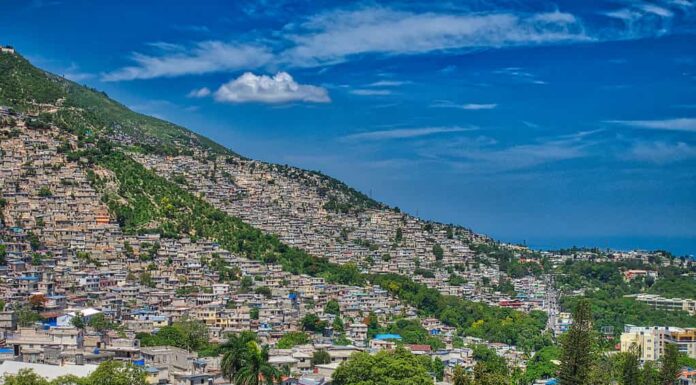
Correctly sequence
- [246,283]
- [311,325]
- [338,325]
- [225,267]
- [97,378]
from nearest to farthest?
[97,378] → [311,325] → [338,325] → [246,283] → [225,267]

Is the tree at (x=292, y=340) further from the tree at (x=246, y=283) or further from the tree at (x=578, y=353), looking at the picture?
the tree at (x=578, y=353)

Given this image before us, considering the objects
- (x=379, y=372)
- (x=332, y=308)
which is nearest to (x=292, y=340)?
(x=332, y=308)

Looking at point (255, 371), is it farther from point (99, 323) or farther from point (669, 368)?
point (99, 323)

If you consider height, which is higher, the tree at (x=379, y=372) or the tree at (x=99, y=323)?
the tree at (x=99, y=323)

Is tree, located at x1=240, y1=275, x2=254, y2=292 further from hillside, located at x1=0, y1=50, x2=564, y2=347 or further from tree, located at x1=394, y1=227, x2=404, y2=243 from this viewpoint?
tree, located at x1=394, y1=227, x2=404, y2=243

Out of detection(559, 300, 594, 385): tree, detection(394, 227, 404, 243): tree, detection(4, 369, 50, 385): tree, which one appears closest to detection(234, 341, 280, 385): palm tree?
detection(4, 369, 50, 385): tree

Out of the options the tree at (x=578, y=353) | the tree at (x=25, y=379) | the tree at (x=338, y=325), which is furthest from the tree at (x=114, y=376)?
the tree at (x=338, y=325)

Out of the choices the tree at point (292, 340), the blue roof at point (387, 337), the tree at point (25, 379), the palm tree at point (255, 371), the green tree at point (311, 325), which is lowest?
the tree at point (25, 379)

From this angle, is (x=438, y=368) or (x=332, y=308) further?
(x=332, y=308)

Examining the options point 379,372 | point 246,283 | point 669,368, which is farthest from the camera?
point 246,283
